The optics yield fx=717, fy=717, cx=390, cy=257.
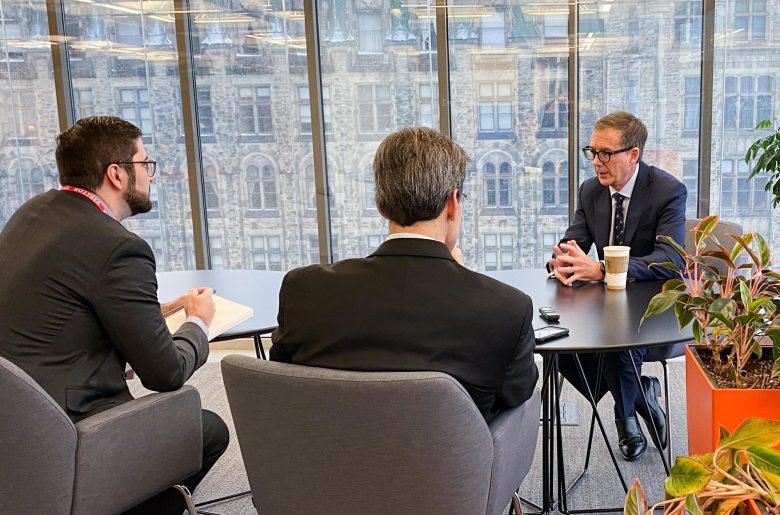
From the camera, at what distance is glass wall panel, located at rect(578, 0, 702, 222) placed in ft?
13.5

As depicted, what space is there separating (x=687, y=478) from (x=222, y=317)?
143 cm

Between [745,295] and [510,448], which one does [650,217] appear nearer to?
[745,295]

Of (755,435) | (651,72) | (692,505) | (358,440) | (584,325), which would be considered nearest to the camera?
(692,505)

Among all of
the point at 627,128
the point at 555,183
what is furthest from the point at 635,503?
the point at 555,183

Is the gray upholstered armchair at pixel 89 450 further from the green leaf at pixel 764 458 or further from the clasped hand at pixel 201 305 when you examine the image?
the green leaf at pixel 764 458

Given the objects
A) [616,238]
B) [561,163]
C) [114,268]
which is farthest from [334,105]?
[114,268]

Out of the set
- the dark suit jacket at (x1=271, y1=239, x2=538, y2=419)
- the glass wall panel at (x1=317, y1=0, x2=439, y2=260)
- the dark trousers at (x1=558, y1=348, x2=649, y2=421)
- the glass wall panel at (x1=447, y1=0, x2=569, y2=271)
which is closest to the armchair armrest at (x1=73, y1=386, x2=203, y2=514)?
the dark suit jacket at (x1=271, y1=239, x2=538, y2=419)

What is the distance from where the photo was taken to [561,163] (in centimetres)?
438

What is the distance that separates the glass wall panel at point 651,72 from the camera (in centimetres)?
412

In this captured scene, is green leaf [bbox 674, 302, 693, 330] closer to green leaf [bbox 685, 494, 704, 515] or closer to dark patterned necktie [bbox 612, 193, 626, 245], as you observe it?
green leaf [bbox 685, 494, 704, 515]

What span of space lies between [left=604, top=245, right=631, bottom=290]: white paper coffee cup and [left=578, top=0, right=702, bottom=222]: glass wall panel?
202cm

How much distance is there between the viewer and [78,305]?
1.72 metres

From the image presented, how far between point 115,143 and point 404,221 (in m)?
0.89

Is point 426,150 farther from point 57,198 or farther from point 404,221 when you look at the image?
point 57,198
